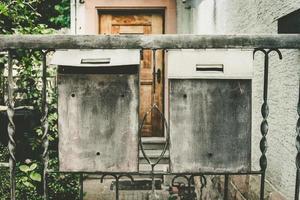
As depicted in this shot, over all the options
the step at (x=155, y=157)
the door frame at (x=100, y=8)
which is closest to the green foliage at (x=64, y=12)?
the door frame at (x=100, y=8)

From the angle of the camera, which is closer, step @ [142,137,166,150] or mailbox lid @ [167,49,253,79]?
mailbox lid @ [167,49,253,79]

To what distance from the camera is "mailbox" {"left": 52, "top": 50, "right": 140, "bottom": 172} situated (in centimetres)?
215

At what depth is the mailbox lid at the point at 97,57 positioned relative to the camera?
83.3 inches

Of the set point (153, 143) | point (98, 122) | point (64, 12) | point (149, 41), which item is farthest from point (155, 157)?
point (149, 41)

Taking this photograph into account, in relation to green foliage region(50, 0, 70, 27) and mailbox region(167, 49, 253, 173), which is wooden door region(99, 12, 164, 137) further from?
mailbox region(167, 49, 253, 173)

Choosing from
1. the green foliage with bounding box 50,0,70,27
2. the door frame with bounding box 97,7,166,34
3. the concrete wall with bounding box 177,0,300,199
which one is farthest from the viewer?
the green foliage with bounding box 50,0,70,27

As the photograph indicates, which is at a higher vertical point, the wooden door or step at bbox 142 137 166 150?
the wooden door

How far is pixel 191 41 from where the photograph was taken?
80.8 inches

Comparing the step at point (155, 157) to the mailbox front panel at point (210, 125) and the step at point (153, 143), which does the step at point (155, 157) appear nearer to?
the step at point (153, 143)

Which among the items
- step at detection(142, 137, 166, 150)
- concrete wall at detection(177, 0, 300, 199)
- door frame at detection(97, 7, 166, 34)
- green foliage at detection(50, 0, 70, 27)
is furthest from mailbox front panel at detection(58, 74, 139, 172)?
green foliage at detection(50, 0, 70, 27)

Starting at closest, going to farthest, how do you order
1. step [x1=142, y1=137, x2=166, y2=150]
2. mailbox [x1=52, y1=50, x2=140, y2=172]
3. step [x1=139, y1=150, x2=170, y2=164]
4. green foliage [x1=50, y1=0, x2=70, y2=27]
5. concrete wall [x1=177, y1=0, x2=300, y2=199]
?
mailbox [x1=52, y1=50, x2=140, y2=172] < concrete wall [x1=177, y1=0, x2=300, y2=199] < step [x1=139, y1=150, x2=170, y2=164] < step [x1=142, y1=137, x2=166, y2=150] < green foliage [x1=50, y1=0, x2=70, y2=27]

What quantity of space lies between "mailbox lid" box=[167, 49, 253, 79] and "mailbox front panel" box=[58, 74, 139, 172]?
224mm

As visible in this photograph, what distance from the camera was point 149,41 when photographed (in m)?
2.08

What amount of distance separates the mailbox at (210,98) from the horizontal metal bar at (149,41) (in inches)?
3.7
